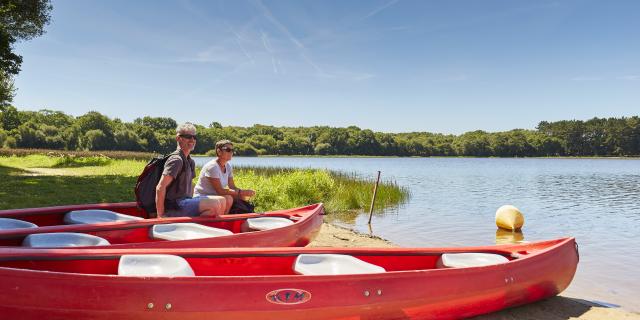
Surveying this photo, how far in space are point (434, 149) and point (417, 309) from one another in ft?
350

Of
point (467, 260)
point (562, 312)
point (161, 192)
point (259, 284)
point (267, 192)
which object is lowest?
point (562, 312)

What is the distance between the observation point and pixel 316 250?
188 inches

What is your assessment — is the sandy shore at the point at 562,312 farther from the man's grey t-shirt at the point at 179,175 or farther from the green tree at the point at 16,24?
the green tree at the point at 16,24

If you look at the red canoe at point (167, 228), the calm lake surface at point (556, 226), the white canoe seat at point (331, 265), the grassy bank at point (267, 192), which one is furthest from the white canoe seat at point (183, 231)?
the grassy bank at point (267, 192)

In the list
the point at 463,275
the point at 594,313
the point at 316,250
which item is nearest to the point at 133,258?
the point at 316,250

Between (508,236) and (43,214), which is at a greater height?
(43,214)

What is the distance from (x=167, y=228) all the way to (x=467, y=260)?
3.60m

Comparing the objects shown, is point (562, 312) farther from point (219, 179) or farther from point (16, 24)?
point (16, 24)

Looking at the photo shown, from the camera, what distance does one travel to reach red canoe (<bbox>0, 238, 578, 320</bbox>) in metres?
3.37

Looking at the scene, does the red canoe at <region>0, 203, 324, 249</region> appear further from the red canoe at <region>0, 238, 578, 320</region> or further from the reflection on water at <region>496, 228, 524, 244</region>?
the reflection on water at <region>496, 228, 524, 244</region>

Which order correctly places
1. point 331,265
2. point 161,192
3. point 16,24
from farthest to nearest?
point 16,24 < point 161,192 < point 331,265

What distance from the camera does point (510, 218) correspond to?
1186cm

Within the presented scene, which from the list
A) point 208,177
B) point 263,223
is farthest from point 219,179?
point 263,223

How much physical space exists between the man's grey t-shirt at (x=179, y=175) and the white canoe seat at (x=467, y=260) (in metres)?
3.35
